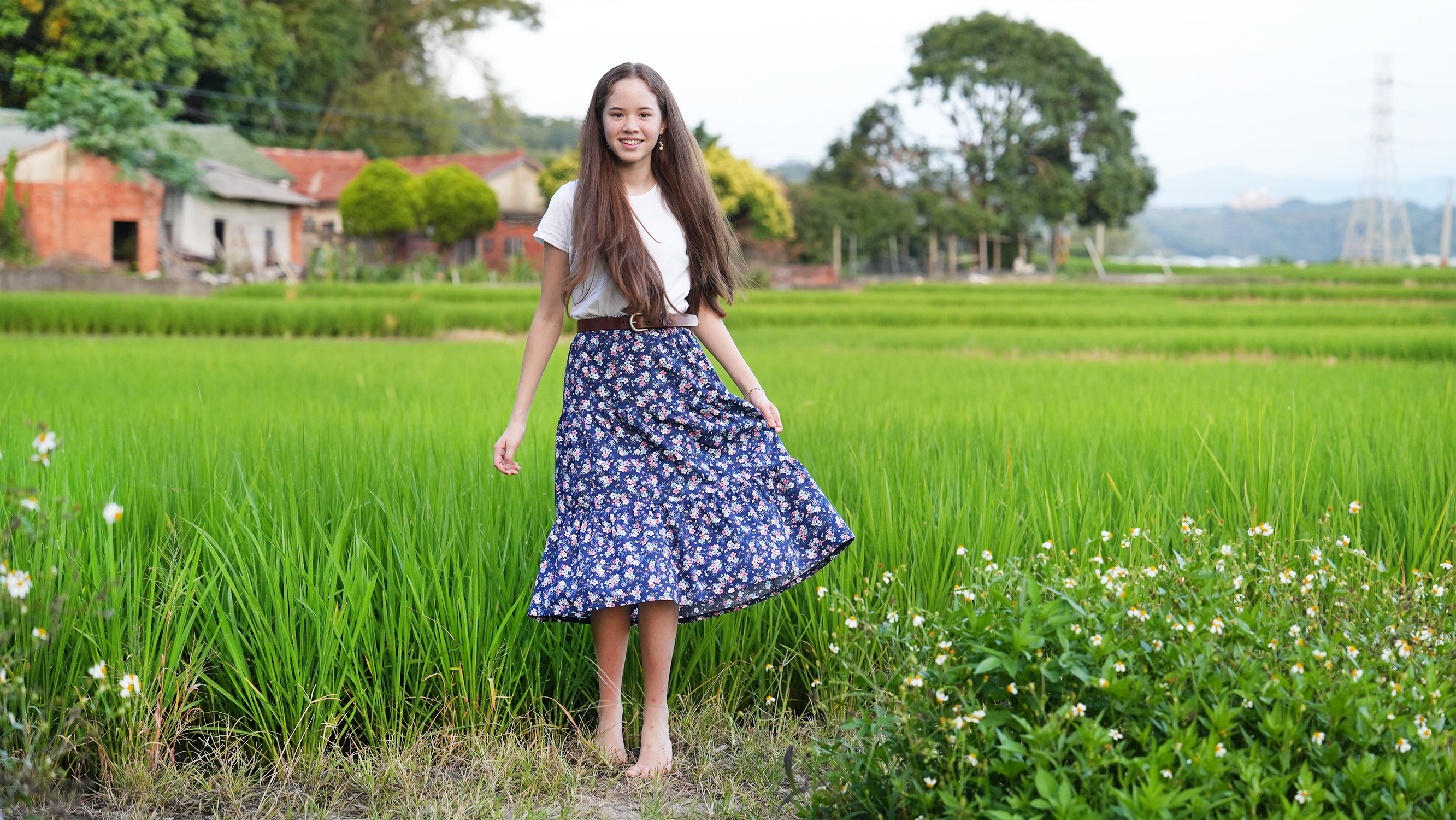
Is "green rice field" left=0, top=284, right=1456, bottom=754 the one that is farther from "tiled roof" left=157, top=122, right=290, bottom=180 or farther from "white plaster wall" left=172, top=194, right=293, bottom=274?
"tiled roof" left=157, top=122, right=290, bottom=180

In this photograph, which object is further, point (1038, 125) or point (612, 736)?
point (1038, 125)

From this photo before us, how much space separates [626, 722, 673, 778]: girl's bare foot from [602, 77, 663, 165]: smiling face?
1.16m

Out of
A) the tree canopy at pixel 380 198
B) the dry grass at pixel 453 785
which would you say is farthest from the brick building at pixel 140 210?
the dry grass at pixel 453 785

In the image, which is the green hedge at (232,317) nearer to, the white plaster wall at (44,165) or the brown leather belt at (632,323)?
the white plaster wall at (44,165)

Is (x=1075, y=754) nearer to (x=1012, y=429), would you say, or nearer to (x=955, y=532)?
(x=955, y=532)

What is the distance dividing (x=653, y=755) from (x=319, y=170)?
34.1 meters

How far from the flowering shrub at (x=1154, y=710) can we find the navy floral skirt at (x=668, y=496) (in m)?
0.37

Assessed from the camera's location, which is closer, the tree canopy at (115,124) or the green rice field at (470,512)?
the green rice field at (470,512)

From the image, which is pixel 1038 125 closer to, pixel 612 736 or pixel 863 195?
pixel 863 195

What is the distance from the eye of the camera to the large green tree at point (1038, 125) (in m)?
38.6

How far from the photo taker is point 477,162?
35.2 m

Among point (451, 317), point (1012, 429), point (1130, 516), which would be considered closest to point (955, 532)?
point (1130, 516)

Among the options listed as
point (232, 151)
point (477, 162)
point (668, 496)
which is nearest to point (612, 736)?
point (668, 496)

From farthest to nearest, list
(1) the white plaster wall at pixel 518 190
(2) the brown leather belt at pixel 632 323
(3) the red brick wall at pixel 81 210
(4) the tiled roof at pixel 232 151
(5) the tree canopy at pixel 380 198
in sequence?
(1) the white plaster wall at pixel 518 190
(5) the tree canopy at pixel 380 198
(4) the tiled roof at pixel 232 151
(3) the red brick wall at pixel 81 210
(2) the brown leather belt at pixel 632 323
